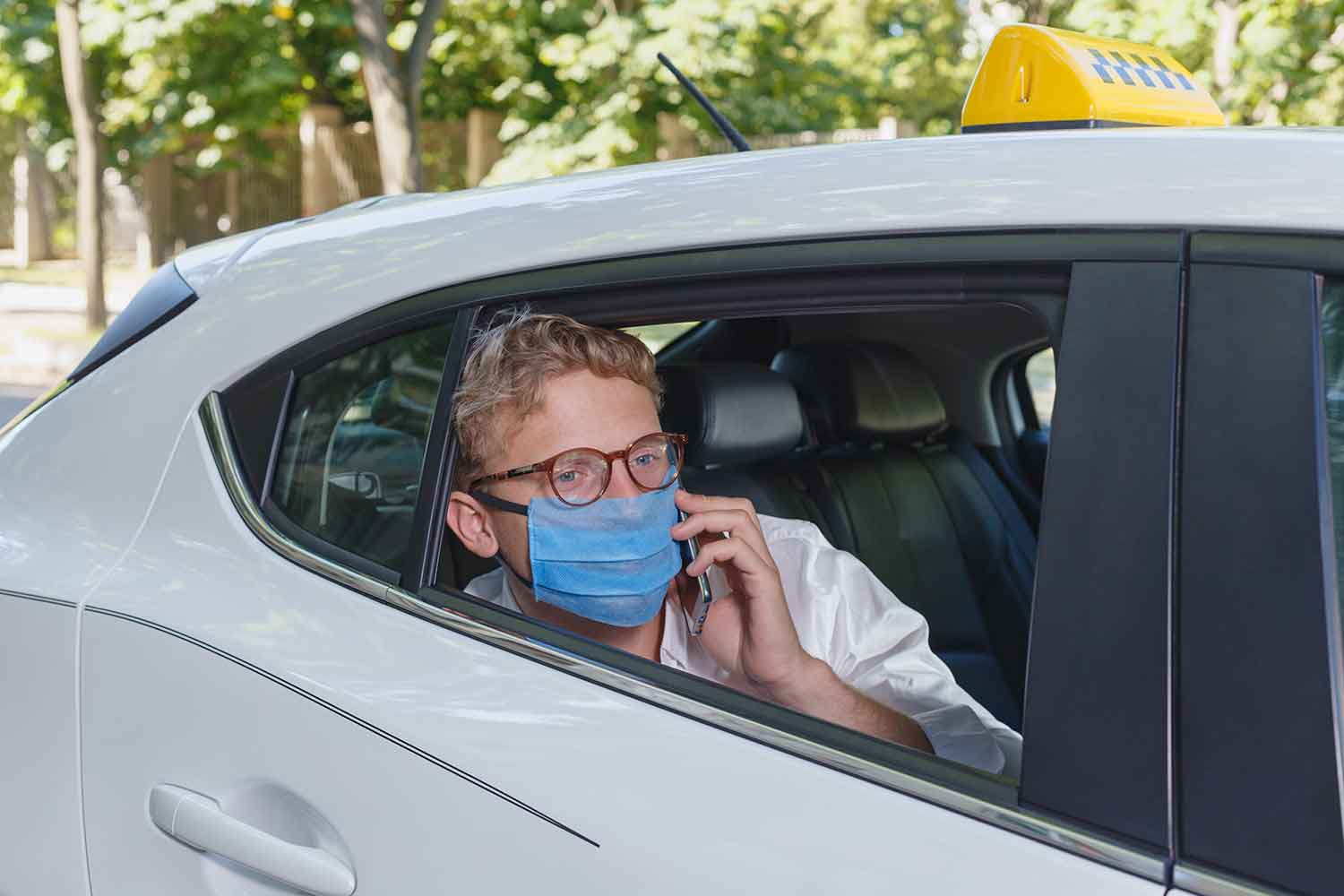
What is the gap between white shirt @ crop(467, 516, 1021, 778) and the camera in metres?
1.92

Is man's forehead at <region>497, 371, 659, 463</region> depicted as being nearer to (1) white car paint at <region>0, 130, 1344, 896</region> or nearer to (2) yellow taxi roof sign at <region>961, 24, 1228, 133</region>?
(1) white car paint at <region>0, 130, 1344, 896</region>

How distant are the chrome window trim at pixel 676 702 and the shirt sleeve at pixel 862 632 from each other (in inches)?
23.3

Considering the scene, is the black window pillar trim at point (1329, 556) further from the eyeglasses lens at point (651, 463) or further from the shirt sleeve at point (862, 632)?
the eyeglasses lens at point (651, 463)

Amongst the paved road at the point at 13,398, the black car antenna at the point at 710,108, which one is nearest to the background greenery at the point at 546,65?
the paved road at the point at 13,398

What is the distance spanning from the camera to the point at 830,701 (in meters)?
1.73

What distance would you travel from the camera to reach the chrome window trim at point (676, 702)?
43.2 inches

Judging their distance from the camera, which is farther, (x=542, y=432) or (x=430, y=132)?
(x=430, y=132)

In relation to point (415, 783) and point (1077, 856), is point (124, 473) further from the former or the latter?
point (1077, 856)

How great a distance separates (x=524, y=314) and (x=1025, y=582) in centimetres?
187

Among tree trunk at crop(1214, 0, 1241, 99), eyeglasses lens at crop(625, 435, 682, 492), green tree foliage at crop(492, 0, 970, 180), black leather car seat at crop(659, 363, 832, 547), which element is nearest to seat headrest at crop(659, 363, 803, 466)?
black leather car seat at crop(659, 363, 832, 547)

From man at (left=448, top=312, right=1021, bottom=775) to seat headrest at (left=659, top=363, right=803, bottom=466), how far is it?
61 centimetres

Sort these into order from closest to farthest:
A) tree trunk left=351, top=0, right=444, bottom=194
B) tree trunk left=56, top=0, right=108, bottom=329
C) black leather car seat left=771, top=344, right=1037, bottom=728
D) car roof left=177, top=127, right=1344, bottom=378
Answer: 1. car roof left=177, top=127, right=1344, bottom=378
2. black leather car seat left=771, top=344, right=1037, bottom=728
3. tree trunk left=351, top=0, right=444, bottom=194
4. tree trunk left=56, top=0, right=108, bottom=329

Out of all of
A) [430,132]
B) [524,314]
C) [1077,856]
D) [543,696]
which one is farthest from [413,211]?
[430,132]

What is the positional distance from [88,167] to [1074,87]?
43.9ft
